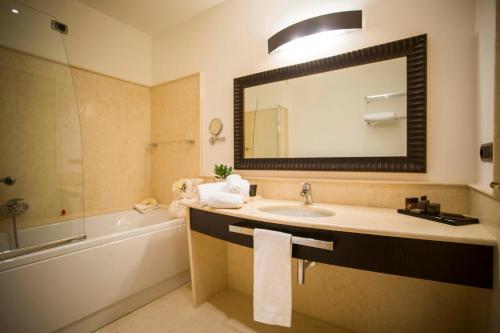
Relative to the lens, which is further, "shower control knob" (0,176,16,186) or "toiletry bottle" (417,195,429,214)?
"shower control knob" (0,176,16,186)

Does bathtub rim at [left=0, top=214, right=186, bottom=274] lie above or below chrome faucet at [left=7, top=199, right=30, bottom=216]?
below

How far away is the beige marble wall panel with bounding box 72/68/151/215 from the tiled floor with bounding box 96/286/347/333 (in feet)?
3.64

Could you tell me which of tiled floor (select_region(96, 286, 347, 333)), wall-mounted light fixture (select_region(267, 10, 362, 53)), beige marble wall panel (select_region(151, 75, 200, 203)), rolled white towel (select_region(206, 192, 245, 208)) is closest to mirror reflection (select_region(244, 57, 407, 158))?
wall-mounted light fixture (select_region(267, 10, 362, 53))

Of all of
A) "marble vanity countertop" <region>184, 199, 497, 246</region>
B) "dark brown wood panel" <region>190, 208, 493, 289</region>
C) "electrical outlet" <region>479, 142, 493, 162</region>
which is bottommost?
"dark brown wood panel" <region>190, 208, 493, 289</region>

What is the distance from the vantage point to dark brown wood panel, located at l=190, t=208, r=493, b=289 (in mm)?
708

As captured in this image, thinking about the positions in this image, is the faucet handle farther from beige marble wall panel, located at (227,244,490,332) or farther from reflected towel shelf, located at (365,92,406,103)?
reflected towel shelf, located at (365,92,406,103)

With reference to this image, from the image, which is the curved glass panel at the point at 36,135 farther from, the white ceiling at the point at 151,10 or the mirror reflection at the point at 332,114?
the mirror reflection at the point at 332,114

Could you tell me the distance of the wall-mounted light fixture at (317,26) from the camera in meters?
1.27

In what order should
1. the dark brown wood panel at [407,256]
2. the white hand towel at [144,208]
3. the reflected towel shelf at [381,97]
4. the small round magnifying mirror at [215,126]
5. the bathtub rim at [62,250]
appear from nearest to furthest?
the dark brown wood panel at [407,256] < the bathtub rim at [62,250] < the reflected towel shelf at [381,97] < the small round magnifying mirror at [215,126] < the white hand towel at [144,208]

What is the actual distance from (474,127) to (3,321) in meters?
2.46

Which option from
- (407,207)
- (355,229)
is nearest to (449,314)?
(407,207)

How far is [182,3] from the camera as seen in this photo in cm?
194

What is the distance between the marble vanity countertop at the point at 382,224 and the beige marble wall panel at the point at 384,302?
347 millimetres

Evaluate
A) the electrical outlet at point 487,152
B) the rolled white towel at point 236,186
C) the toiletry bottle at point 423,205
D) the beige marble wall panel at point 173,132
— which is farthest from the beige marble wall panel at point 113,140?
the electrical outlet at point 487,152
